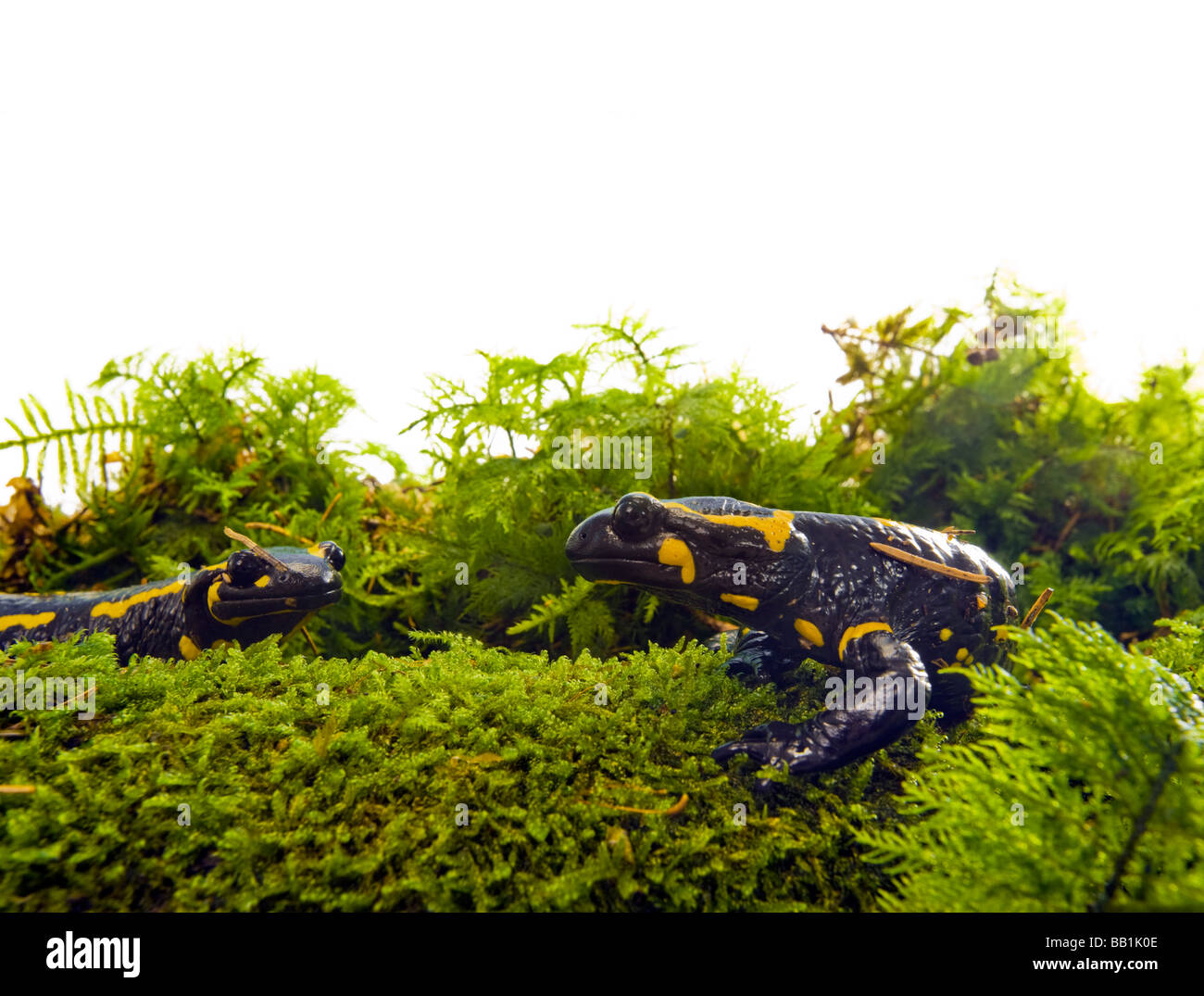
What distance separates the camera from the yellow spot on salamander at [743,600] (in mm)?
2086

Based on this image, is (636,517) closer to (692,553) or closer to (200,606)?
(692,553)

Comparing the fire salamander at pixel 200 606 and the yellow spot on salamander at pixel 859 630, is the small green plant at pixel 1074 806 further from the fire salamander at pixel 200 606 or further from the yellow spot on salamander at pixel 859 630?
the fire salamander at pixel 200 606

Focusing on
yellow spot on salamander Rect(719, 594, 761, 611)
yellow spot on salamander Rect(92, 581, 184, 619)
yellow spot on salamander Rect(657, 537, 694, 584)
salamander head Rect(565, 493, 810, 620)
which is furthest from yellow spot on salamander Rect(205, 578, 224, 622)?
yellow spot on salamander Rect(719, 594, 761, 611)

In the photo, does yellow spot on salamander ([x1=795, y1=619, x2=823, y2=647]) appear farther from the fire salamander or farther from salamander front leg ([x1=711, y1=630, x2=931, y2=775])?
the fire salamander

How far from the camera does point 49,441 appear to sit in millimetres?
3365

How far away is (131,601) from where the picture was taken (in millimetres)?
2963

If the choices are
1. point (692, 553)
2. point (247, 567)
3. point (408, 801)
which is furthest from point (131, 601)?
point (692, 553)

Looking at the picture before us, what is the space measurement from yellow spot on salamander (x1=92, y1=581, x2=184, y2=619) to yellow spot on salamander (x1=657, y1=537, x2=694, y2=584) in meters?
2.21

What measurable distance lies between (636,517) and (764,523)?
17.2 inches

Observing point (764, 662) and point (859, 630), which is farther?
point (764, 662)

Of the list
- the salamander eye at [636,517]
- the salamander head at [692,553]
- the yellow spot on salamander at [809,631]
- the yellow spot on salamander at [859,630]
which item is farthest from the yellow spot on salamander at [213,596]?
the yellow spot on salamander at [859,630]

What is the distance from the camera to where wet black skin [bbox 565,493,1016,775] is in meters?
2.03

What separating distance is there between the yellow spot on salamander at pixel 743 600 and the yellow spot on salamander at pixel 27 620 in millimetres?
3038

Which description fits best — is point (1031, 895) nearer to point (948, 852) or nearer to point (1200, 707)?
point (948, 852)
